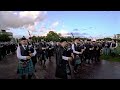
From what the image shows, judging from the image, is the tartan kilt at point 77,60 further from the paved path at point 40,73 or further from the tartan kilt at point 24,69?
the tartan kilt at point 24,69

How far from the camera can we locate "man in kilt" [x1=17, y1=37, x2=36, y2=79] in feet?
20.0

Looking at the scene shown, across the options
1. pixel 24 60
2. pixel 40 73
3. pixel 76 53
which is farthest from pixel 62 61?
pixel 76 53

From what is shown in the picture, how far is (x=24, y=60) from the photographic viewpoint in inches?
243

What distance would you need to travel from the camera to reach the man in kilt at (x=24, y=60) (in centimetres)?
609

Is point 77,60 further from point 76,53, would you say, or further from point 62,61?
point 62,61

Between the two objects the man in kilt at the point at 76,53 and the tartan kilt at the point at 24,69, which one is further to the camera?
the man in kilt at the point at 76,53

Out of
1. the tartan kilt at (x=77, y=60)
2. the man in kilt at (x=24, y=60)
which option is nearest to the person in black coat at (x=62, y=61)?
the man in kilt at (x=24, y=60)

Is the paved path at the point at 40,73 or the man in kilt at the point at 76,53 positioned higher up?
the man in kilt at the point at 76,53

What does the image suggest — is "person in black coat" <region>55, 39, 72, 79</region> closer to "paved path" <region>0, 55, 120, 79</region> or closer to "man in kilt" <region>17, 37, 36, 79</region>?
"paved path" <region>0, 55, 120, 79</region>
